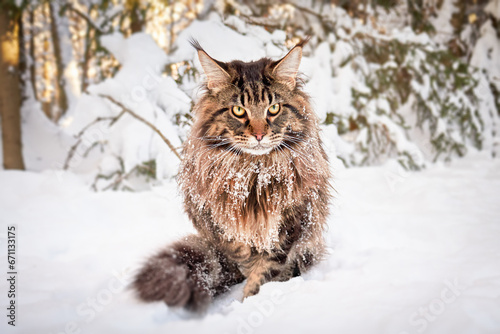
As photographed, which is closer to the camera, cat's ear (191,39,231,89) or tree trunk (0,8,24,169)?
cat's ear (191,39,231,89)

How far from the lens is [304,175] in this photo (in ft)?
5.43

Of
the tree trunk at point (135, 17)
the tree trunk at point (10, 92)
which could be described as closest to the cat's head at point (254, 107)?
the tree trunk at point (135, 17)

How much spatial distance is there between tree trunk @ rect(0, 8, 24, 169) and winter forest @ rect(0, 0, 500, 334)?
18 mm

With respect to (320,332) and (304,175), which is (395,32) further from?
(320,332)

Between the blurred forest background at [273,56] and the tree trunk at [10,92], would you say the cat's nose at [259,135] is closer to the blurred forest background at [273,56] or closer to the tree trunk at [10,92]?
the blurred forest background at [273,56]

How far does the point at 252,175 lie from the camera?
164 centimetres

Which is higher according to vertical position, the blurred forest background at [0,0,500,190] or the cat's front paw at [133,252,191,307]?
the blurred forest background at [0,0,500,190]

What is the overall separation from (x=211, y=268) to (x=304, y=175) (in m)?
0.73

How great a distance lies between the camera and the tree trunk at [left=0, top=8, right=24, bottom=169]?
4.04 m

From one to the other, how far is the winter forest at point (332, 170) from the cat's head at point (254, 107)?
273 millimetres

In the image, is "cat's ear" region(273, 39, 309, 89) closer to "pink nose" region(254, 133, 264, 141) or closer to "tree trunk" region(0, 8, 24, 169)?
"pink nose" region(254, 133, 264, 141)

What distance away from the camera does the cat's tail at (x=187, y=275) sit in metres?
1.26

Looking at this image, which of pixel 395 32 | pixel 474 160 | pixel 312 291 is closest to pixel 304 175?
pixel 312 291

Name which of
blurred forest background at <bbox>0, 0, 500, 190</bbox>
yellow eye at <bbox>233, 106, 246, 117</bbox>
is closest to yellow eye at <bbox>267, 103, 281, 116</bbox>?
yellow eye at <bbox>233, 106, 246, 117</bbox>
